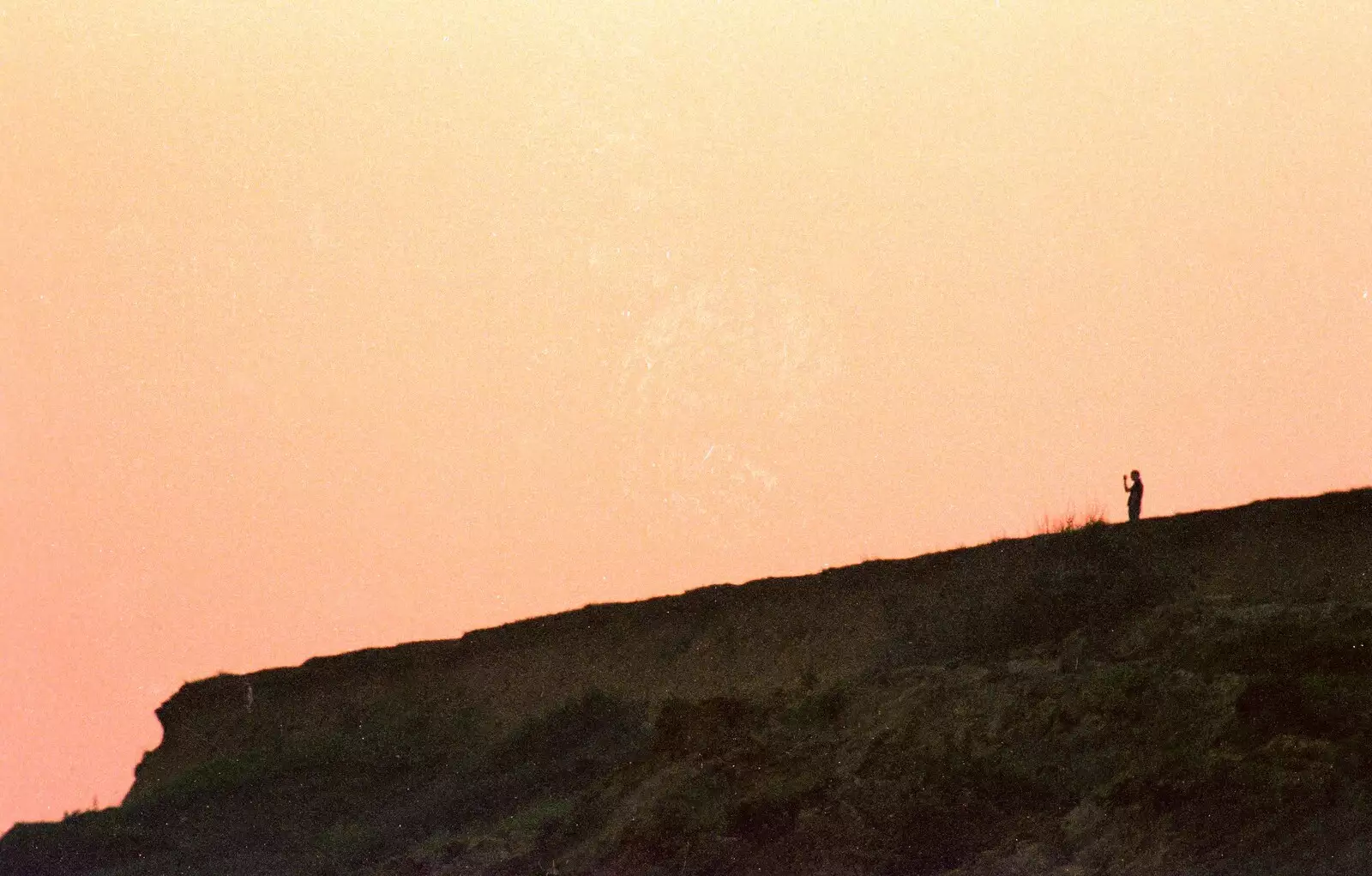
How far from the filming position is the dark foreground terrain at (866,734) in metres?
18.6

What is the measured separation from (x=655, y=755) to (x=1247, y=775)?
30.2 feet

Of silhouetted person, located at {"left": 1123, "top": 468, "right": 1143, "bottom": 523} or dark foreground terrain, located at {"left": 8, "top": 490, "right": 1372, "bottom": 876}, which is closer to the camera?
dark foreground terrain, located at {"left": 8, "top": 490, "right": 1372, "bottom": 876}

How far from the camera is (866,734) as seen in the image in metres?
23.1

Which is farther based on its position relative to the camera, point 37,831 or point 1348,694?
point 37,831

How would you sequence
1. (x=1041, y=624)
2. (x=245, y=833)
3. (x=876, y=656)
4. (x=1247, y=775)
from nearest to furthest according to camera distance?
1. (x=1247, y=775)
2. (x=1041, y=624)
3. (x=876, y=656)
4. (x=245, y=833)

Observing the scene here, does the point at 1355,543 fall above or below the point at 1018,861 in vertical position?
above

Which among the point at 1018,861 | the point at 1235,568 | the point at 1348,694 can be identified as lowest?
the point at 1018,861

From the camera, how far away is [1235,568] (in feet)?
84.3

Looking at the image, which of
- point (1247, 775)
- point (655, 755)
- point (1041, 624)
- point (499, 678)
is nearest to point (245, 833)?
point (499, 678)

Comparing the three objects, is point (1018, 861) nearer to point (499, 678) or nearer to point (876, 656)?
point (876, 656)

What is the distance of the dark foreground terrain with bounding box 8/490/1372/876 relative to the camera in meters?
18.6

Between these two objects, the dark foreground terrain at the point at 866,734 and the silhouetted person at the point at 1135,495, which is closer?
the dark foreground terrain at the point at 866,734

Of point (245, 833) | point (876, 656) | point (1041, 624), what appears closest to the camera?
point (1041, 624)

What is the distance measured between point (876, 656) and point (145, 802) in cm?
1756
